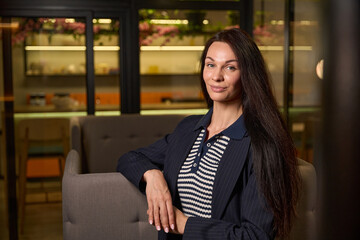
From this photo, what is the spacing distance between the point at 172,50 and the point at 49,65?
104cm

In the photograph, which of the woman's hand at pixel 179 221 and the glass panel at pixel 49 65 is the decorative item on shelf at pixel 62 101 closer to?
the glass panel at pixel 49 65

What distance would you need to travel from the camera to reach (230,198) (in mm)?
1235

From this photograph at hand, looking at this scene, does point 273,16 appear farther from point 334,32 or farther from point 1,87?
point 334,32

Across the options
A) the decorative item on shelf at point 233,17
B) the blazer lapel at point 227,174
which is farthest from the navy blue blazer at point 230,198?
the decorative item on shelf at point 233,17

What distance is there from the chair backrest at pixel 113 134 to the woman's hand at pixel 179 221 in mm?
2231

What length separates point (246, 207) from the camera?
1.16 metres

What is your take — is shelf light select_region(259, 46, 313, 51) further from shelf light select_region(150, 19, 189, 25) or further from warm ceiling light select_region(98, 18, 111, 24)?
warm ceiling light select_region(98, 18, 111, 24)

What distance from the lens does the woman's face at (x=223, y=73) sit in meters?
1.33

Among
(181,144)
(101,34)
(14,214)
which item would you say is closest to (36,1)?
(101,34)

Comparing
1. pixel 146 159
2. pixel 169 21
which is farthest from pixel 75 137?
pixel 146 159

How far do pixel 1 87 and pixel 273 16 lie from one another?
217cm

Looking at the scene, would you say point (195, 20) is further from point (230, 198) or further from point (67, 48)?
point (230, 198)

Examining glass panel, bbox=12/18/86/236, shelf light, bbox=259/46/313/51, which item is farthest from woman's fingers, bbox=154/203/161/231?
glass panel, bbox=12/18/86/236

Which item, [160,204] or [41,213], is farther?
[41,213]
